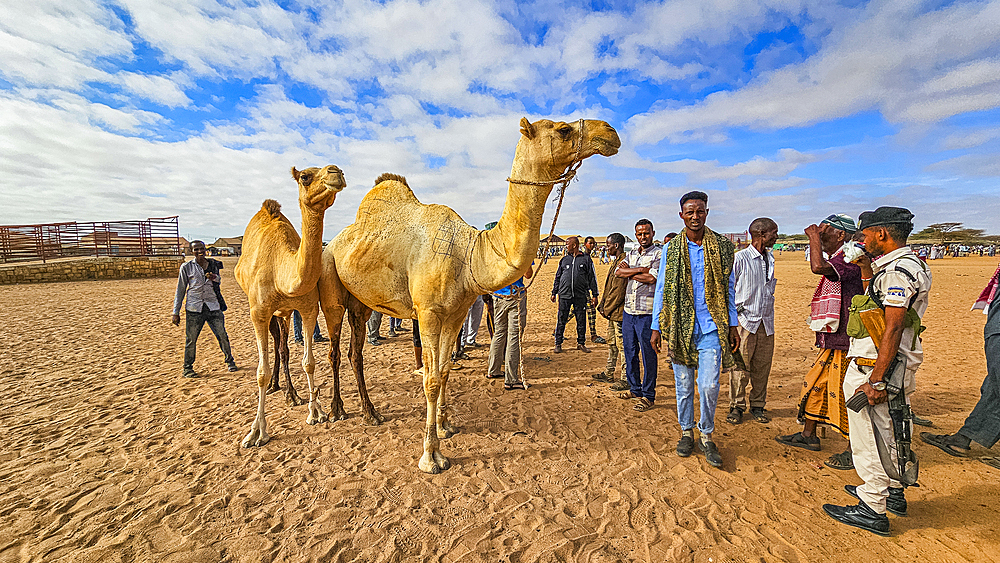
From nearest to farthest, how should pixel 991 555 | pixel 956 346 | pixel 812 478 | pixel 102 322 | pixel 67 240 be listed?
pixel 991 555, pixel 812 478, pixel 956 346, pixel 102 322, pixel 67 240

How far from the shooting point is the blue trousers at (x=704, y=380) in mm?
3947

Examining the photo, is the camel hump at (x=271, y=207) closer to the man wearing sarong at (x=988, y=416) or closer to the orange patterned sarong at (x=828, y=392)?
the orange patterned sarong at (x=828, y=392)

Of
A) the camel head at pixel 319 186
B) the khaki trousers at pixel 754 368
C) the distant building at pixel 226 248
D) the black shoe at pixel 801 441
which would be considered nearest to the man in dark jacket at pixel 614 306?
the khaki trousers at pixel 754 368

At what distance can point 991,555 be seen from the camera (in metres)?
2.84

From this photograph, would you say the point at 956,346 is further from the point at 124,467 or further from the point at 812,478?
the point at 124,467

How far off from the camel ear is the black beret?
271cm

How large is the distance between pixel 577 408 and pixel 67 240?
3761 centimetres

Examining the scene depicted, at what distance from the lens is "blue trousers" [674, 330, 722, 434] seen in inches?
155

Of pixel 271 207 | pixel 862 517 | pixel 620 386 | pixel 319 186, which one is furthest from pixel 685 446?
pixel 271 207

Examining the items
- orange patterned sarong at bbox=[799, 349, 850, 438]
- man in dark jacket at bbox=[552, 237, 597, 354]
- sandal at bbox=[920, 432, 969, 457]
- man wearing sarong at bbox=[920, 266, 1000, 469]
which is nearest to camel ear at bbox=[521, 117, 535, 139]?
orange patterned sarong at bbox=[799, 349, 850, 438]

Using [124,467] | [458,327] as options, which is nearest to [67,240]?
[124,467]

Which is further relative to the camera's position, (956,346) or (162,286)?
(162,286)

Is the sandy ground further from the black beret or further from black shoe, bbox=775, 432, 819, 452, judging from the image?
the black beret

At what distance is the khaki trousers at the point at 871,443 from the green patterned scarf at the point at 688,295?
1.05 meters
